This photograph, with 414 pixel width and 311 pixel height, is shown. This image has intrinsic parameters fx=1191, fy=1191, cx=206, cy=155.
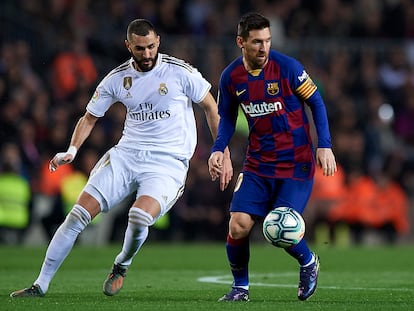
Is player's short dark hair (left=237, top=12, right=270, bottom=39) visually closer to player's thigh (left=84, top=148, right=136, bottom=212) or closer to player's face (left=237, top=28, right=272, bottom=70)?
player's face (left=237, top=28, right=272, bottom=70)

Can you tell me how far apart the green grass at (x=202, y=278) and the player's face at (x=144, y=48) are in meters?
1.96

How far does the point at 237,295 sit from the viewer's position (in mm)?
9500

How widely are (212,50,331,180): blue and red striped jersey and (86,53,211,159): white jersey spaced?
1.80 feet

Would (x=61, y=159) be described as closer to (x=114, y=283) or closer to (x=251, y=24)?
(x=114, y=283)

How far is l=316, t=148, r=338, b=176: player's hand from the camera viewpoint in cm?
905

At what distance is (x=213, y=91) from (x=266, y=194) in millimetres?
11533

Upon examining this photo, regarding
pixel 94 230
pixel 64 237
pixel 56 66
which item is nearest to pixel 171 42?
pixel 56 66

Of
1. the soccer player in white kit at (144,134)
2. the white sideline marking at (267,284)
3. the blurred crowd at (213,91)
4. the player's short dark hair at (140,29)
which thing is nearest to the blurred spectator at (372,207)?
the blurred crowd at (213,91)

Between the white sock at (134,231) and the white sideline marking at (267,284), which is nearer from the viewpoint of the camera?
the white sock at (134,231)

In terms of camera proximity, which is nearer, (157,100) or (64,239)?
(64,239)

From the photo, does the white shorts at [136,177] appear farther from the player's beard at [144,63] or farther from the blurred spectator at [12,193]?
the blurred spectator at [12,193]

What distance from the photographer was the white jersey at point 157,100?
32.7 feet

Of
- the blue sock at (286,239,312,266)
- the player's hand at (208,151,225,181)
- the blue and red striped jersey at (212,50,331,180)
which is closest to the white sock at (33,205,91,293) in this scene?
the player's hand at (208,151,225,181)

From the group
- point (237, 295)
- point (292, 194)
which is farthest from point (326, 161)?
point (237, 295)
